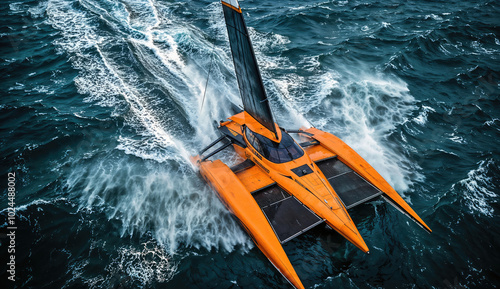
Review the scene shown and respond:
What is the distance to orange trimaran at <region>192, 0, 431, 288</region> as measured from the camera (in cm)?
814

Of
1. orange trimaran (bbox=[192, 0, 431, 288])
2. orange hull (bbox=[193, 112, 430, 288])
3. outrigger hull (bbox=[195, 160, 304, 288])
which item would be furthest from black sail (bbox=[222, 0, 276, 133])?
outrigger hull (bbox=[195, 160, 304, 288])

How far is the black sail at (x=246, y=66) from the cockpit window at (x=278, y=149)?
540 mm

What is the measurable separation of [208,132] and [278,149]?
4843 mm

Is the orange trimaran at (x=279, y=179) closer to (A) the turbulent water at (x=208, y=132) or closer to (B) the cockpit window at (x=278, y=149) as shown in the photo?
(B) the cockpit window at (x=278, y=149)

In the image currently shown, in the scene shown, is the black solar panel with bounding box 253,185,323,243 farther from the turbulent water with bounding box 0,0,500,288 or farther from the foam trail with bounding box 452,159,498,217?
the foam trail with bounding box 452,159,498,217

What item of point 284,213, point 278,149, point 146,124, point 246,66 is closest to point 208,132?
point 146,124

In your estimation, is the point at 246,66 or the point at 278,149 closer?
the point at 278,149

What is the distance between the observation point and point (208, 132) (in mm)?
13516

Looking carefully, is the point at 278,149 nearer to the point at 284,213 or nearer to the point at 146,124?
the point at 284,213

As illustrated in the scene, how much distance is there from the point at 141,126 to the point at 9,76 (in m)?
9.62

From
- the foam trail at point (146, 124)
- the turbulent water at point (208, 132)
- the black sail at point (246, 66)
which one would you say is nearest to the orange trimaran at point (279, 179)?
the black sail at point (246, 66)

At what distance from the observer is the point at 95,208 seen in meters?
9.53

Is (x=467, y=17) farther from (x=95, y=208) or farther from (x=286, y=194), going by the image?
(x=95, y=208)

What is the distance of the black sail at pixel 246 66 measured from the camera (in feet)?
31.1
